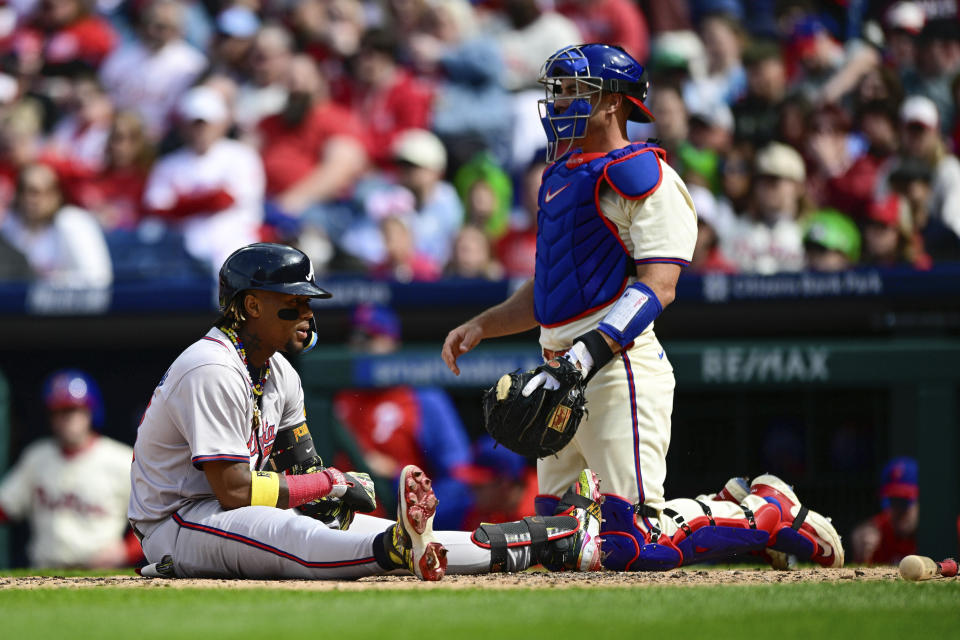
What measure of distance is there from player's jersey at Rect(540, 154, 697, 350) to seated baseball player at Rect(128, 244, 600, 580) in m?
0.52

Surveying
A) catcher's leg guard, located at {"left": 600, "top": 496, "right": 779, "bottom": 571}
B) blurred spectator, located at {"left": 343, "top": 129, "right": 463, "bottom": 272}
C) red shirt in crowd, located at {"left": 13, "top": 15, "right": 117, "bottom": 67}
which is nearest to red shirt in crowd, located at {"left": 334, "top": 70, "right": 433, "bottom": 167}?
blurred spectator, located at {"left": 343, "top": 129, "right": 463, "bottom": 272}

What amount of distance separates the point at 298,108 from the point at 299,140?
26 cm

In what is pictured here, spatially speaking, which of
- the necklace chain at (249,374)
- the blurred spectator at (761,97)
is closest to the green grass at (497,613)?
the necklace chain at (249,374)

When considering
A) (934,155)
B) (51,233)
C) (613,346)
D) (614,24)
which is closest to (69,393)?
(51,233)

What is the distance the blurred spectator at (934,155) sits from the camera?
26.0 ft

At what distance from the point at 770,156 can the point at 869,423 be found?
2.60 m

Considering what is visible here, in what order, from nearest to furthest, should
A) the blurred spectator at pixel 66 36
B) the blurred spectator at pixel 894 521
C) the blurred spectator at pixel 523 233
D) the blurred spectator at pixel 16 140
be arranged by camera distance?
the blurred spectator at pixel 894 521
the blurred spectator at pixel 523 233
the blurred spectator at pixel 16 140
the blurred spectator at pixel 66 36

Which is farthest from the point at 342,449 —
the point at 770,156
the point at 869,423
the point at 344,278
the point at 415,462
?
the point at 770,156

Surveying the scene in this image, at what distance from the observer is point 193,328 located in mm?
7688

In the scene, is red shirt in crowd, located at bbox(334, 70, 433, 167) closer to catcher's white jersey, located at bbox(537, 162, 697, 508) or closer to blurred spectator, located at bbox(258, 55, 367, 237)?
blurred spectator, located at bbox(258, 55, 367, 237)

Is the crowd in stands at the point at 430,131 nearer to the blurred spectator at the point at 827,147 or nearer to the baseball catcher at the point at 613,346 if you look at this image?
the blurred spectator at the point at 827,147

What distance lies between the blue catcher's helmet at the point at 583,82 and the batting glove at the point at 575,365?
83 cm

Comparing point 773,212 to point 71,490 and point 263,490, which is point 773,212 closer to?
point 71,490

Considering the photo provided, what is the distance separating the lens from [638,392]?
4262 mm
